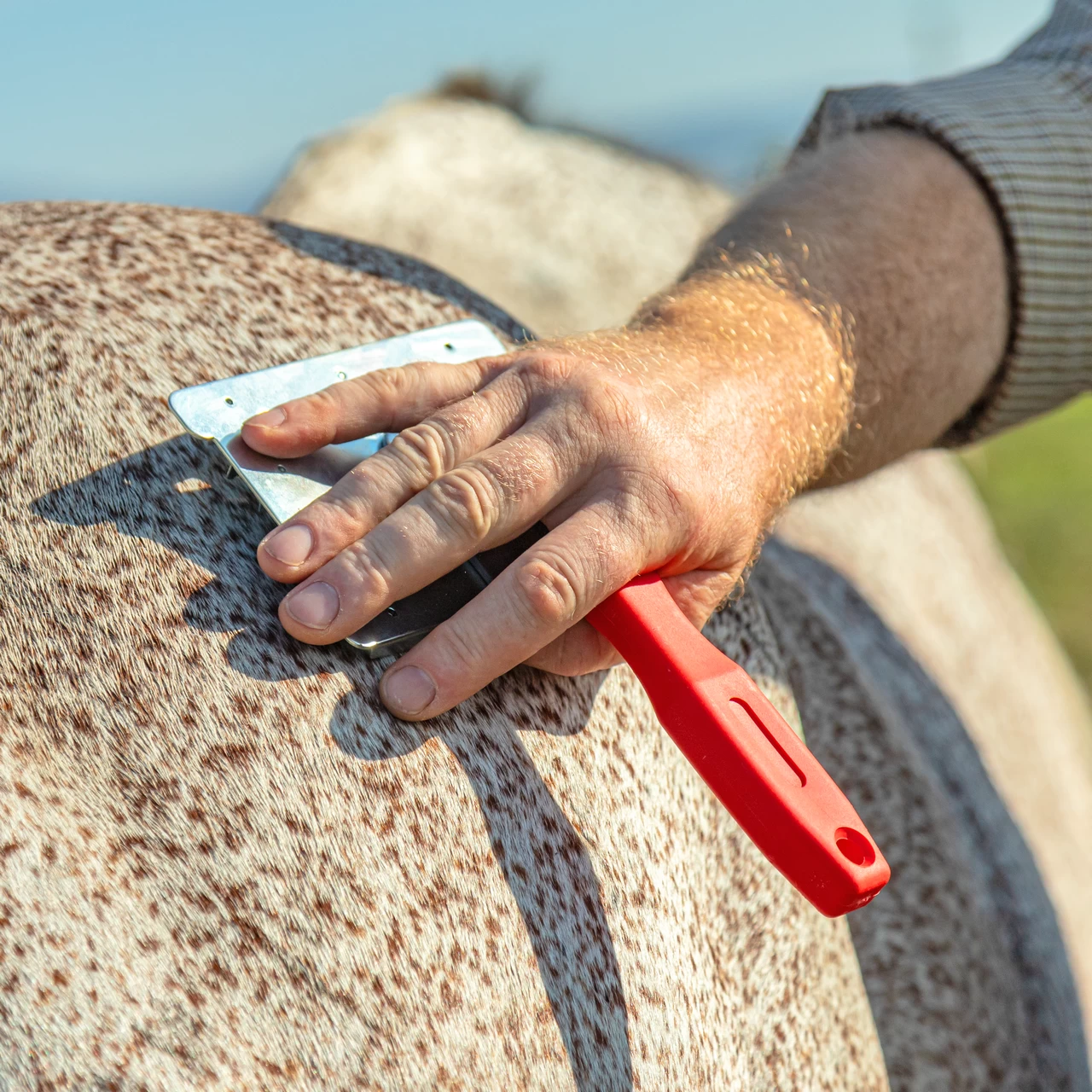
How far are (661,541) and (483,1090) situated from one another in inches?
21.0

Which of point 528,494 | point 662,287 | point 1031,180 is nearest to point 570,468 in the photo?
A: point 528,494

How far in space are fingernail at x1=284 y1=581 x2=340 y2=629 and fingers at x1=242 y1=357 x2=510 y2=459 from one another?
0.16m

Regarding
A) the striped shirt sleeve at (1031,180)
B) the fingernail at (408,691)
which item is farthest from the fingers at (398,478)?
the striped shirt sleeve at (1031,180)

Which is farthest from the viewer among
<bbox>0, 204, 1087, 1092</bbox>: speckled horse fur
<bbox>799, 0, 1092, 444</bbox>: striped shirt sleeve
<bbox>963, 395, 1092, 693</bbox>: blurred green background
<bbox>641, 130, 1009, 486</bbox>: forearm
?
<bbox>963, 395, 1092, 693</bbox>: blurred green background

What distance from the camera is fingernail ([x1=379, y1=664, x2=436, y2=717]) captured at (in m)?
1.05

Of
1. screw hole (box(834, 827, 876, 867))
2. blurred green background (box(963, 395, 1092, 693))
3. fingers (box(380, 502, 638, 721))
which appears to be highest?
fingers (box(380, 502, 638, 721))

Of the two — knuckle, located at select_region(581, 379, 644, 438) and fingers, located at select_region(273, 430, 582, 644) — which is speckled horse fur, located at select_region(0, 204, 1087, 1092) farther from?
knuckle, located at select_region(581, 379, 644, 438)

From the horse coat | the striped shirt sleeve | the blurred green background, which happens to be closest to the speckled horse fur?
the striped shirt sleeve

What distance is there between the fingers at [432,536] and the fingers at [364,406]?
0.10 m

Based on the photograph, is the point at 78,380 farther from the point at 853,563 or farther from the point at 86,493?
the point at 853,563

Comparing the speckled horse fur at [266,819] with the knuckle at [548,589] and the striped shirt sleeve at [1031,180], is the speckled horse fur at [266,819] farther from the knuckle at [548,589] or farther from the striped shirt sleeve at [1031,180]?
the striped shirt sleeve at [1031,180]

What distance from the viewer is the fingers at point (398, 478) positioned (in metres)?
1.06

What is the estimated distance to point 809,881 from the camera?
0.97 metres

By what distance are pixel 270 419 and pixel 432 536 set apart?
194mm
